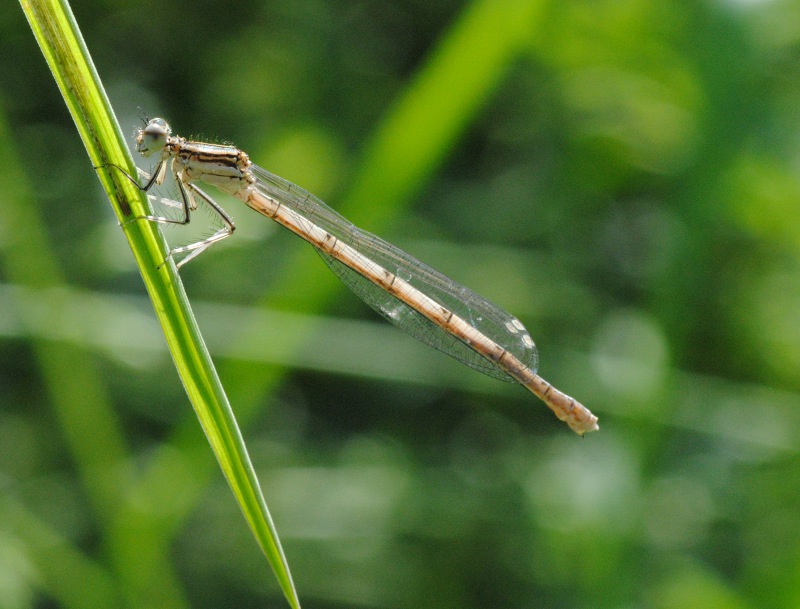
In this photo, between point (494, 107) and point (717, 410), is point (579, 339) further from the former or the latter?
point (494, 107)

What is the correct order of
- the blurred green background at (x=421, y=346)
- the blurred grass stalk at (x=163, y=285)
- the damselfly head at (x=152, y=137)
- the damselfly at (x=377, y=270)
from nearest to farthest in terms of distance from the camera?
1. the blurred grass stalk at (x=163, y=285)
2. the damselfly head at (x=152, y=137)
3. the damselfly at (x=377, y=270)
4. the blurred green background at (x=421, y=346)

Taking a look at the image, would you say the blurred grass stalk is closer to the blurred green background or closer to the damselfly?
the damselfly

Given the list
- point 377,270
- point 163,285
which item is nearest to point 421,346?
point 377,270

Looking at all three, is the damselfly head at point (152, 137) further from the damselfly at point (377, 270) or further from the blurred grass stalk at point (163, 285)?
the blurred grass stalk at point (163, 285)

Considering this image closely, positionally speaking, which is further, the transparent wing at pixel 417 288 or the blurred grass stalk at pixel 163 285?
the transparent wing at pixel 417 288

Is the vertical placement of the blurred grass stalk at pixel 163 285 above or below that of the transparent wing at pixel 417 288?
below

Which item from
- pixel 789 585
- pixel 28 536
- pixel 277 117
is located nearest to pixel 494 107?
pixel 277 117

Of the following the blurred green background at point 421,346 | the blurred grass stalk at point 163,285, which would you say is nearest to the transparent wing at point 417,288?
the blurred green background at point 421,346
